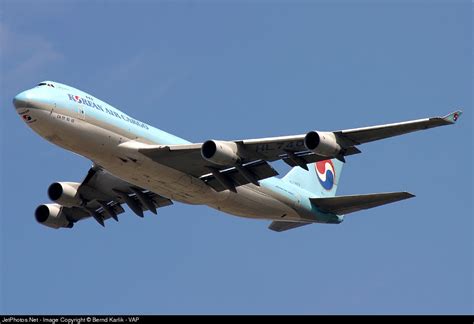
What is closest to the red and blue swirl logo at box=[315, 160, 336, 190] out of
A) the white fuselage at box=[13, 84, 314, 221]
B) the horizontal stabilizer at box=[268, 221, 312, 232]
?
the horizontal stabilizer at box=[268, 221, 312, 232]

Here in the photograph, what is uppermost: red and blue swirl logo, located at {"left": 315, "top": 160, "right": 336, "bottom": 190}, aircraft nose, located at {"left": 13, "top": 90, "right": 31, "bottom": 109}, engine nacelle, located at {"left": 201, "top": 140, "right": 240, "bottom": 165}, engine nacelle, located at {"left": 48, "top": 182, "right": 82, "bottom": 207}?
red and blue swirl logo, located at {"left": 315, "top": 160, "right": 336, "bottom": 190}

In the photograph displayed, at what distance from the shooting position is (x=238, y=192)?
167 ft

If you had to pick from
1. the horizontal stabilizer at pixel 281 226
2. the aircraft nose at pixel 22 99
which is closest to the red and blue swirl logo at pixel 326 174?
the horizontal stabilizer at pixel 281 226

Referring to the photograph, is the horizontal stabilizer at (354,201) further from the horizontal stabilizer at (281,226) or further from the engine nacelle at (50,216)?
the engine nacelle at (50,216)

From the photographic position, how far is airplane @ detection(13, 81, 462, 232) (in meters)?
45.8

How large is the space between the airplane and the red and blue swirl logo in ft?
17.0

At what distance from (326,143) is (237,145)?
4445 millimetres

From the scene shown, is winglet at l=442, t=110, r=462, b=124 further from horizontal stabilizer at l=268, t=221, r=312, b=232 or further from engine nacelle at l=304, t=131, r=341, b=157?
horizontal stabilizer at l=268, t=221, r=312, b=232

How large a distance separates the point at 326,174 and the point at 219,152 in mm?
16449

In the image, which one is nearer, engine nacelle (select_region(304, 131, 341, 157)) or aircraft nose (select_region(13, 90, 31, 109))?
engine nacelle (select_region(304, 131, 341, 157))

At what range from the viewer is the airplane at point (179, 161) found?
150 feet
